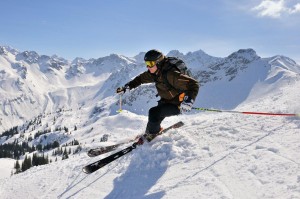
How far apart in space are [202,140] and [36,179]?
6.46 meters

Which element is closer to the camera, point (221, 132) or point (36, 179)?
point (221, 132)

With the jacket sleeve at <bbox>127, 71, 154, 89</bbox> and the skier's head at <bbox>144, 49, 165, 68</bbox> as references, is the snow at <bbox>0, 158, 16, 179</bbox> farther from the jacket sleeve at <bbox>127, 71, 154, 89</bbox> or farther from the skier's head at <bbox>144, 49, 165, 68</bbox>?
the skier's head at <bbox>144, 49, 165, 68</bbox>

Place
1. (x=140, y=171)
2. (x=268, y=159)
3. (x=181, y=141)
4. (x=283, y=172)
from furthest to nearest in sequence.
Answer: (x=181, y=141) < (x=140, y=171) < (x=268, y=159) < (x=283, y=172)

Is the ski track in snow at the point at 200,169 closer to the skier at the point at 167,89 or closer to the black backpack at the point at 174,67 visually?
the skier at the point at 167,89

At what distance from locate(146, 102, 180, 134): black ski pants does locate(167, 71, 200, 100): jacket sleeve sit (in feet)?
3.90

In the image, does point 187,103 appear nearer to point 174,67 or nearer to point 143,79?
point 174,67

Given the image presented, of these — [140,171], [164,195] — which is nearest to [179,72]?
[140,171]

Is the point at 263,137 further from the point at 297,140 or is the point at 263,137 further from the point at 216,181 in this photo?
the point at 216,181

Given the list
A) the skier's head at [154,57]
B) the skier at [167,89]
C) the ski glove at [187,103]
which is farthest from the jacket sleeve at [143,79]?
the ski glove at [187,103]

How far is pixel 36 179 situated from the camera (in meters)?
12.8

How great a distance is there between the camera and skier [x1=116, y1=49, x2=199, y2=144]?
9836 millimetres

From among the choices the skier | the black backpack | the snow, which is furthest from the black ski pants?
the snow

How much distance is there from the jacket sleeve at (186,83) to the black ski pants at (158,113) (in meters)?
1.19

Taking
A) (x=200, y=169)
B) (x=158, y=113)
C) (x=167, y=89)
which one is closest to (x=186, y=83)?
(x=167, y=89)
